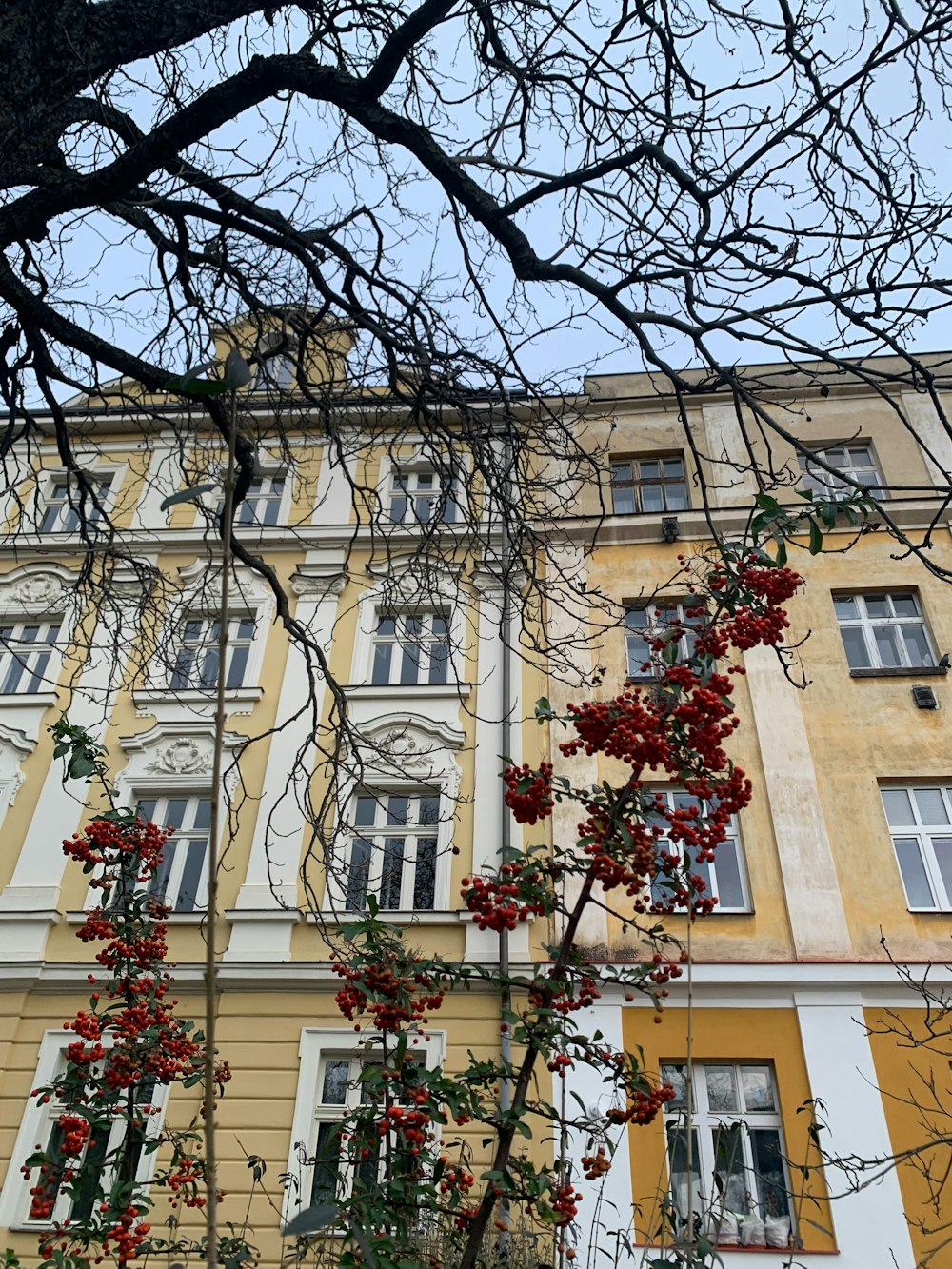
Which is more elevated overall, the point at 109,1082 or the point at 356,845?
the point at 356,845

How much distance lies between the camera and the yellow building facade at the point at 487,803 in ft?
27.4

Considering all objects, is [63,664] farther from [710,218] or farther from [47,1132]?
[710,218]

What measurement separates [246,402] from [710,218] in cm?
346

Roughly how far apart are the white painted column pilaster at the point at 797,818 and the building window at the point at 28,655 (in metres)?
8.42

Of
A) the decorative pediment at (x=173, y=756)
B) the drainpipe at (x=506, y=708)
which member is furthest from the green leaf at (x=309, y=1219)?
the decorative pediment at (x=173, y=756)

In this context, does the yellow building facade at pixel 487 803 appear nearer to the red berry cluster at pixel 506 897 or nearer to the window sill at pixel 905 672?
the window sill at pixel 905 672

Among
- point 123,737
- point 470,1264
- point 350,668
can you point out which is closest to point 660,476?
point 350,668

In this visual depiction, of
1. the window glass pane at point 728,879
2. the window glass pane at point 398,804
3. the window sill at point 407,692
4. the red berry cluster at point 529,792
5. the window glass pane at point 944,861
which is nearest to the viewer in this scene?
the red berry cluster at point 529,792

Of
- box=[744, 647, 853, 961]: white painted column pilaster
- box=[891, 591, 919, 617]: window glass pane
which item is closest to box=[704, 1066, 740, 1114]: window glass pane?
box=[744, 647, 853, 961]: white painted column pilaster

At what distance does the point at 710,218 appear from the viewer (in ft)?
14.8

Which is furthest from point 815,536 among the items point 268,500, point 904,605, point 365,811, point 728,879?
point 268,500

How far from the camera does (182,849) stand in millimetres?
10805

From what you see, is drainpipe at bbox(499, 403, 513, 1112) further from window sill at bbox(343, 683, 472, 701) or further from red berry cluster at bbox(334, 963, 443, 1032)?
window sill at bbox(343, 683, 472, 701)

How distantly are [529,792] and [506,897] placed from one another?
0.32 meters
